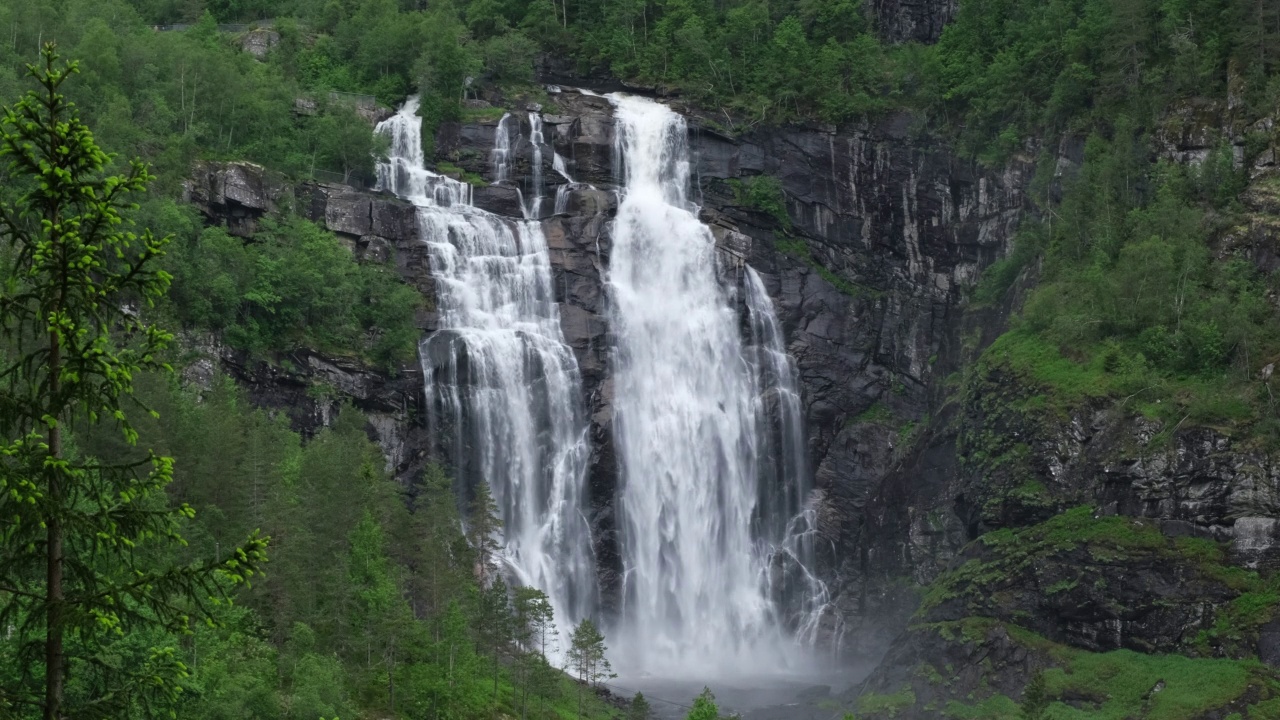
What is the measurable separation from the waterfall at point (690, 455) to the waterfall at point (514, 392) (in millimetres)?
2997

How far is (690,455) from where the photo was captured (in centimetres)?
7325

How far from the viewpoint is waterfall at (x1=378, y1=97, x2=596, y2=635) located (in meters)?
68.2

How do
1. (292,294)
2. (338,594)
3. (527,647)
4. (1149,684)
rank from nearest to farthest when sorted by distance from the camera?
(338,594)
(527,647)
(1149,684)
(292,294)

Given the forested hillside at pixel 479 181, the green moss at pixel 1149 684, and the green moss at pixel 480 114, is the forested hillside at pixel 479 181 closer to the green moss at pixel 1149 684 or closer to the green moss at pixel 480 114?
the green moss at pixel 480 114

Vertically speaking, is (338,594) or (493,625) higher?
(338,594)

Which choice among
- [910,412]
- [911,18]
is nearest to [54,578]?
[910,412]

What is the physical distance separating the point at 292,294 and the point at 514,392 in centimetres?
1203

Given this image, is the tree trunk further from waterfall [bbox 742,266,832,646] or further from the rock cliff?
waterfall [bbox 742,266,832,646]

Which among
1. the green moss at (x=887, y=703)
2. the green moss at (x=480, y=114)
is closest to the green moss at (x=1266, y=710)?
the green moss at (x=887, y=703)

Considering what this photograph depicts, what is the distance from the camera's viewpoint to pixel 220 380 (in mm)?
55531

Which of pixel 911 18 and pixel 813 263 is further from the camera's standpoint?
pixel 911 18

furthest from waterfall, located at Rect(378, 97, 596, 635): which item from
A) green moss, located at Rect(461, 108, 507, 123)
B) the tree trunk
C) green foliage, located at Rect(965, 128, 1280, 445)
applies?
the tree trunk

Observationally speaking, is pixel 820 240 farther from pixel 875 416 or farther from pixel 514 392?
pixel 514 392

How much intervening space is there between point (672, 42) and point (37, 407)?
82.2 metres
